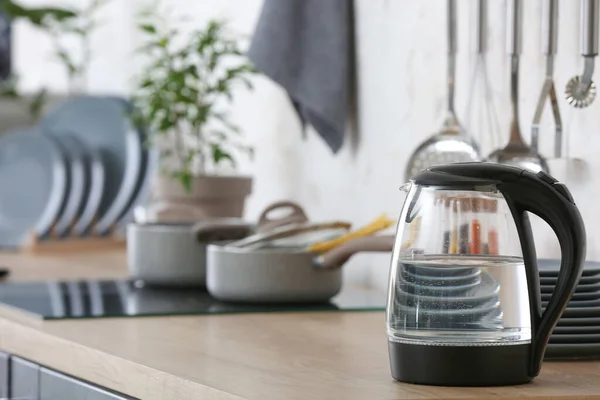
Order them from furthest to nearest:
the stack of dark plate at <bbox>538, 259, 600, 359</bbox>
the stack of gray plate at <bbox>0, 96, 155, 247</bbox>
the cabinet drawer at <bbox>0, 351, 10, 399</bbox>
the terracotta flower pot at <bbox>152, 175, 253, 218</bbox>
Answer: the stack of gray plate at <bbox>0, 96, 155, 247</bbox> < the terracotta flower pot at <bbox>152, 175, 253, 218</bbox> < the cabinet drawer at <bbox>0, 351, 10, 399</bbox> < the stack of dark plate at <bbox>538, 259, 600, 359</bbox>

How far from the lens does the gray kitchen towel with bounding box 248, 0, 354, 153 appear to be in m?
1.82

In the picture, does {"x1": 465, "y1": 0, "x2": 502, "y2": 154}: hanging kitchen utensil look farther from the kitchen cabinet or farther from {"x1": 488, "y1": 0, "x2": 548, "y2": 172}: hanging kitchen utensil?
the kitchen cabinet

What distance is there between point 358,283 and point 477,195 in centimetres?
99

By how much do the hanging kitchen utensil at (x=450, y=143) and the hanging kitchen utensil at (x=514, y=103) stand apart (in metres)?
0.07

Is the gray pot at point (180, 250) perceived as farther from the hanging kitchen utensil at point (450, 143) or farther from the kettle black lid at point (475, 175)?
the kettle black lid at point (475, 175)

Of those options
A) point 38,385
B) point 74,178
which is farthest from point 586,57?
point 74,178

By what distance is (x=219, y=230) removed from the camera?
1.70 m

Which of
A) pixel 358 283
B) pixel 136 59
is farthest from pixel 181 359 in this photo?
pixel 136 59

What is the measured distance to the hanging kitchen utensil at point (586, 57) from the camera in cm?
124

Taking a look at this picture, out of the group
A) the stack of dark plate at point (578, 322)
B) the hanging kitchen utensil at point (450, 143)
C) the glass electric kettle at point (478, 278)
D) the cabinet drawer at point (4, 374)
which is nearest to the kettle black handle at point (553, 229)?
the glass electric kettle at point (478, 278)

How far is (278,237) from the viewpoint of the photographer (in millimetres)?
1544

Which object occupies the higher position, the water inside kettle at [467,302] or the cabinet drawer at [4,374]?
the water inside kettle at [467,302]

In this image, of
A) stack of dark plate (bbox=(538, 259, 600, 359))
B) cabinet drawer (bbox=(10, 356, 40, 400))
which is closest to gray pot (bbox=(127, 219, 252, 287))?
cabinet drawer (bbox=(10, 356, 40, 400))

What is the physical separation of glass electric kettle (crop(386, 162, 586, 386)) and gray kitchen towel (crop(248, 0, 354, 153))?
3.08 ft
